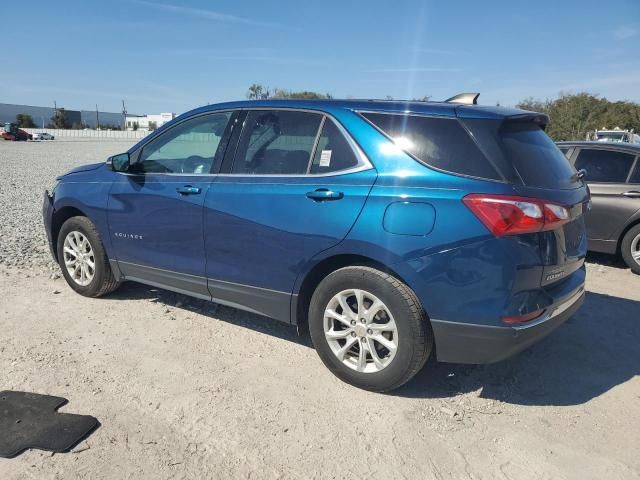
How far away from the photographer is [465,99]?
3721 millimetres

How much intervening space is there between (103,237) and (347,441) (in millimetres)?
3022

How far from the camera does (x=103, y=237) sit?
469 cm

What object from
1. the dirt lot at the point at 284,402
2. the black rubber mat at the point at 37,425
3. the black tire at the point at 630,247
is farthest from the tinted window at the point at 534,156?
the black tire at the point at 630,247

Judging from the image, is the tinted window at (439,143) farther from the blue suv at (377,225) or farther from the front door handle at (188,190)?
the front door handle at (188,190)

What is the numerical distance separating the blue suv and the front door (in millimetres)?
16

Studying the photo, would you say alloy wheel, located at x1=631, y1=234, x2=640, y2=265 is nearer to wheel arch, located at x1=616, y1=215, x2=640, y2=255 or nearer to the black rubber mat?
wheel arch, located at x1=616, y1=215, x2=640, y2=255

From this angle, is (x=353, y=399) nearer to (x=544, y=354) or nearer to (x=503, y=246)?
(x=503, y=246)

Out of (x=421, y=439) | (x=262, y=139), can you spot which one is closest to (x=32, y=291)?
(x=262, y=139)

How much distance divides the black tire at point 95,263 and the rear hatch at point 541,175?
3.41 meters

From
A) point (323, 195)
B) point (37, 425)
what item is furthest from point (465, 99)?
point (37, 425)

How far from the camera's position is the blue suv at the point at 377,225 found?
2.88 meters

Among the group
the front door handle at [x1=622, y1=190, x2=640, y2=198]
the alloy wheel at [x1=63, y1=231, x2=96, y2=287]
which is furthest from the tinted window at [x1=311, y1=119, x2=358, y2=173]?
the front door handle at [x1=622, y1=190, x2=640, y2=198]

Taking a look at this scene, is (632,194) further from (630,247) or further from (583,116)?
(583,116)

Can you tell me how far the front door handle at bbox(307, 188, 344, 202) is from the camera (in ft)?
10.6
